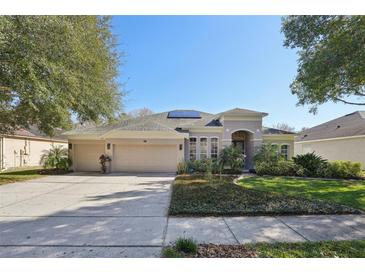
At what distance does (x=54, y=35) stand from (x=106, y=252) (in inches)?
286

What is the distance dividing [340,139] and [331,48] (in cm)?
1725

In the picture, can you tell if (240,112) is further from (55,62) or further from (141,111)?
(141,111)

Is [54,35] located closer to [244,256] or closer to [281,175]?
[244,256]

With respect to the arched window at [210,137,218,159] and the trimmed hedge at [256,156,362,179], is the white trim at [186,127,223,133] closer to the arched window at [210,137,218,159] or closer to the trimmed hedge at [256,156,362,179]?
the arched window at [210,137,218,159]

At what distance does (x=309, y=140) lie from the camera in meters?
25.8

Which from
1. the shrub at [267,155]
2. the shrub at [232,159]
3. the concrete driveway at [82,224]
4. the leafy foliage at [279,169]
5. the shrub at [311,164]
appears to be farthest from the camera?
the shrub at [232,159]

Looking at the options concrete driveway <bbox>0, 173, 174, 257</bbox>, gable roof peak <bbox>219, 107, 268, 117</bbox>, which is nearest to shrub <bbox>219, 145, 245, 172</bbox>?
gable roof peak <bbox>219, 107, 268, 117</bbox>

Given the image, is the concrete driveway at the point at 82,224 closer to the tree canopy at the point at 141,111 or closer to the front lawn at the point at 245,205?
the front lawn at the point at 245,205

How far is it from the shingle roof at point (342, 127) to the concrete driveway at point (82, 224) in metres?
20.2

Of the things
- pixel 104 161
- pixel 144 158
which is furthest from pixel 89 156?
pixel 144 158

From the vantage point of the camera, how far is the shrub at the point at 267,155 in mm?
15711

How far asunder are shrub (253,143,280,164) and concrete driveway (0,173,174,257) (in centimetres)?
952

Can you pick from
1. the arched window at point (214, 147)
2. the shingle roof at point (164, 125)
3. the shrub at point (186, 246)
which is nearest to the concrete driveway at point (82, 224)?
the shrub at point (186, 246)

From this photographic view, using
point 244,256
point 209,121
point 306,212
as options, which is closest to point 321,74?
point 306,212
